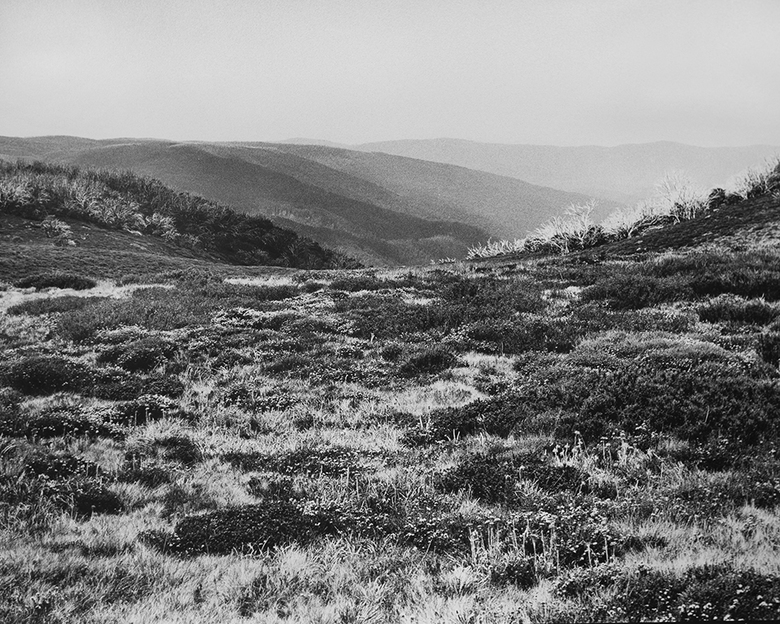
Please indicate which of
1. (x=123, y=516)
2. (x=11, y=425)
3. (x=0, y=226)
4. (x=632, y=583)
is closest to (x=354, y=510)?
(x=123, y=516)

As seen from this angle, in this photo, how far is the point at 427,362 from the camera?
12148 mm

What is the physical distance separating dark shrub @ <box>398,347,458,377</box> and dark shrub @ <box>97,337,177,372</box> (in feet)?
17.7

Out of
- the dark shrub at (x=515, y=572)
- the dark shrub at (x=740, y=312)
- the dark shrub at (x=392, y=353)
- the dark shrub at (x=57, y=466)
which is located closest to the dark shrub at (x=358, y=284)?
the dark shrub at (x=392, y=353)

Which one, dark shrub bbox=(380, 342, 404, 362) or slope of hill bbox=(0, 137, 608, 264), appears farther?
slope of hill bbox=(0, 137, 608, 264)

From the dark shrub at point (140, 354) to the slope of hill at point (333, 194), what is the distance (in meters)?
67.5

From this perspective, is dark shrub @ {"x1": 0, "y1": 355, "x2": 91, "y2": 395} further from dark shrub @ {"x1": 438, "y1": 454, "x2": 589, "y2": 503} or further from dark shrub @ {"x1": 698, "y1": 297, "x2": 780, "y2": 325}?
dark shrub @ {"x1": 698, "y1": 297, "x2": 780, "y2": 325}

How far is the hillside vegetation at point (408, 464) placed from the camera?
4.51 meters

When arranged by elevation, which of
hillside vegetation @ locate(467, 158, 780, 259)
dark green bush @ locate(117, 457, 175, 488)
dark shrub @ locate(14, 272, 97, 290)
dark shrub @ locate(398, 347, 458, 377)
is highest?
hillside vegetation @ locate(467, 158, 780, 259)

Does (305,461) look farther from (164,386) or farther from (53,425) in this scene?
(164,386)

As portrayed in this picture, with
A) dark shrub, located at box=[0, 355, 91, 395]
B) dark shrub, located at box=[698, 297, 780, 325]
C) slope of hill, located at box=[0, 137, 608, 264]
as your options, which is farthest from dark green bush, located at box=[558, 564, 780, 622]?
slope of hill, located at box=[0, 137, 608, 264]

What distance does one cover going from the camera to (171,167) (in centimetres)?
10794

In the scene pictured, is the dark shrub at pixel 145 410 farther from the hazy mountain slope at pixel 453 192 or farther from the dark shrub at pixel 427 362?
the hazy mountain slope at pixel 453 192

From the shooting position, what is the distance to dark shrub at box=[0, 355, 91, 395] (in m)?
11.0

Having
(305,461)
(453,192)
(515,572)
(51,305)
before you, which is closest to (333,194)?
(453,192)
